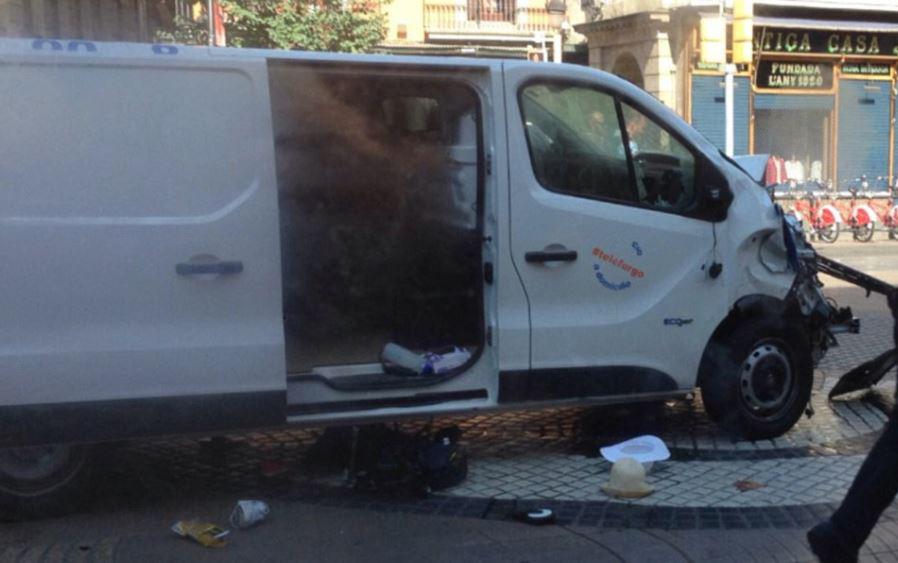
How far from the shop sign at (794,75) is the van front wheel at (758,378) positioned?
839 inches

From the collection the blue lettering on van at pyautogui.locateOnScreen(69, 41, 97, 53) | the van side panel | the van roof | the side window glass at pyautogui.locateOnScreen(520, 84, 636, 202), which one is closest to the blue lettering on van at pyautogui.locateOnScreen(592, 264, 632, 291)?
the side window glass at pyautogui.locateOnScreen(520, 84, 636, 202)

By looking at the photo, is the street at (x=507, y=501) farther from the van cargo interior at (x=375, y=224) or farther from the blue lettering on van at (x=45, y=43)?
the blue lettering on van at (x=45, y=43)

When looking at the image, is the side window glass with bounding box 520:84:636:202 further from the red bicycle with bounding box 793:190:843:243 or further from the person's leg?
the red bicycle with bounding box 793:190:843:243

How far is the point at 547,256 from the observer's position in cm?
575

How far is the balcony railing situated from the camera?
3047 cm

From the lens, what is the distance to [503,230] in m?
5.71

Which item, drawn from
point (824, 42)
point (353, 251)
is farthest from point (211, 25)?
point (824, 42)

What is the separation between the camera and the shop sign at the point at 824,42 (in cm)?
2625

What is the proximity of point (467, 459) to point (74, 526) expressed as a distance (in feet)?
6.81

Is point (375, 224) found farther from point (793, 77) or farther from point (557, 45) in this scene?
point (557, 45)

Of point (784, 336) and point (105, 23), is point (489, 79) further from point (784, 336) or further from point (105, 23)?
point (105, 23)

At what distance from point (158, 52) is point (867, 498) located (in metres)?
3.49

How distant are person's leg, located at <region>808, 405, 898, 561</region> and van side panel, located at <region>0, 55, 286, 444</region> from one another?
8.61 feet

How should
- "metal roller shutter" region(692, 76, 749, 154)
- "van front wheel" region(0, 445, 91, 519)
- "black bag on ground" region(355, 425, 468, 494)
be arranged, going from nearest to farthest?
"van front wheel" region(0, 445, 91, 519) < "black bag on ground" region(355, 425, 468, 494) < "metal roller shutter" region(692, 76, 749, 154)
